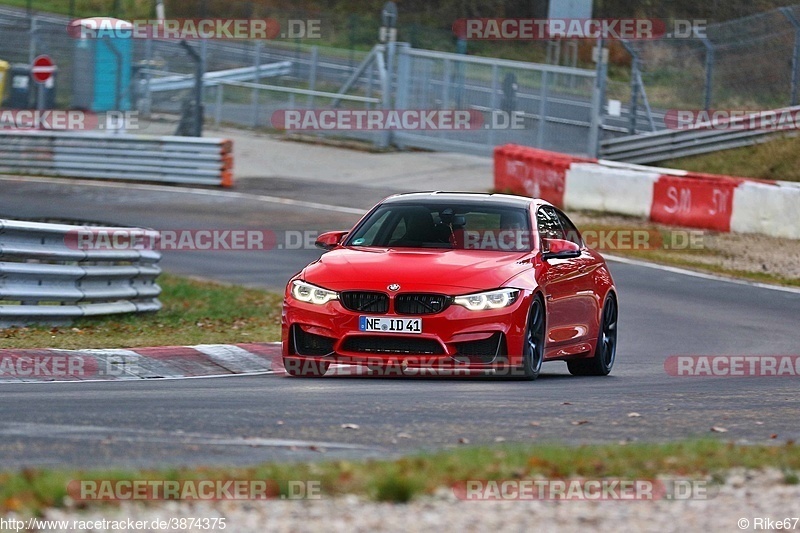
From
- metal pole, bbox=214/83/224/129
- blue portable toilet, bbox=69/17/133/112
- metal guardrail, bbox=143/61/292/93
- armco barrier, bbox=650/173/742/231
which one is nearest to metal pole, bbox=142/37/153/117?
metal guardrail, bbox=143/61/292/93

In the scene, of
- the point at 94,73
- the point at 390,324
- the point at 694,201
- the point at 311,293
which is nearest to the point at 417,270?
the point at 390,324

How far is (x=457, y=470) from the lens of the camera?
20.2ft

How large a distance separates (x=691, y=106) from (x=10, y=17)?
29.9 meters

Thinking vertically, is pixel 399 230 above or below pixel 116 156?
above

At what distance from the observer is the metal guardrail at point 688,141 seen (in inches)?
1192

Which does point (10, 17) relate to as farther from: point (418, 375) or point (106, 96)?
point (418, 375)

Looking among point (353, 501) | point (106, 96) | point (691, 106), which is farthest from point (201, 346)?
point (106, 96)

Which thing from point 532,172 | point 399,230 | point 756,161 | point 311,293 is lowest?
point 532,172

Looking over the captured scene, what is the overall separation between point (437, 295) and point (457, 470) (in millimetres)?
4014

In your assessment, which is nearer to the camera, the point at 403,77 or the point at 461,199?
the point at 461,199

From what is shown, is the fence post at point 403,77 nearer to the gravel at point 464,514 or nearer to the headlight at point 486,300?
the headlight at point 486,300

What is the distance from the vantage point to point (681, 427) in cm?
820

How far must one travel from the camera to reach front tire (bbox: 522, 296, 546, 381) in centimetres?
1037

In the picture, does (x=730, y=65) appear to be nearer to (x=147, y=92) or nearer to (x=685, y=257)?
(x=685, y=257)
